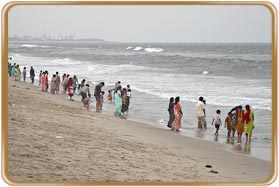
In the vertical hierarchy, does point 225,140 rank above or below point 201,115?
below

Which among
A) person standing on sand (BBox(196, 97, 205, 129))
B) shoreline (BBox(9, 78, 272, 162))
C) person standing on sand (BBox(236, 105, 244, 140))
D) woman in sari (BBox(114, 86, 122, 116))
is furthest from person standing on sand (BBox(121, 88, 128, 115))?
person standing on sand (BBox(236, 105, 244, 140))

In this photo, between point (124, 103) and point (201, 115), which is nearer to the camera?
point (201, 115)

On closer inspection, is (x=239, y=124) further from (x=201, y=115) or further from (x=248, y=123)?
(x=201, y=115)

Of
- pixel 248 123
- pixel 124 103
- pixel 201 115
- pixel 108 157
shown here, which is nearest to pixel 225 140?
pixel 248 123

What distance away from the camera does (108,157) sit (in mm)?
5816

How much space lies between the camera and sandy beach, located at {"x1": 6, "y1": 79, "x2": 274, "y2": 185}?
15.6ft

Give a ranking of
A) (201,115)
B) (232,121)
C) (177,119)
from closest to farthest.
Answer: (232,121), (177,119), (201,115)

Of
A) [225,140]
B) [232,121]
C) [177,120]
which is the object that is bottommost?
[225,140]

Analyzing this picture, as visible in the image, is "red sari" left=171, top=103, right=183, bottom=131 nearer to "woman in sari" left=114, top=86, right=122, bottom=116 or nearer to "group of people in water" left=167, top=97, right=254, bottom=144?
"group of people in water" left=167, top=97, right=254, bottom=144

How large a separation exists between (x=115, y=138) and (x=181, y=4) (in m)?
4.25

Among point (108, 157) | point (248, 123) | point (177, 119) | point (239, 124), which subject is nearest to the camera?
point (108, 157)

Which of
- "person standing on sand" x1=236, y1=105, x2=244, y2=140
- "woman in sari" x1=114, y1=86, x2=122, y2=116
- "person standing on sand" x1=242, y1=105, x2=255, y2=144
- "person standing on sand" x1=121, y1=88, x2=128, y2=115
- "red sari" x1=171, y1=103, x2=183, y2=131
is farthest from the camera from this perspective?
"person standing on sand" x1=121, y1=88, x2=128, y2=115

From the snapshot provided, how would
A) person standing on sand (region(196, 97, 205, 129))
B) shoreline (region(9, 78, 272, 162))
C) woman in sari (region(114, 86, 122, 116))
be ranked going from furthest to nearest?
woman in sari (region(114, 86, 122, 116)), person standing on sand (region(196, 97, 205, 129)), shoreline (region(9, 78, 272, 162))

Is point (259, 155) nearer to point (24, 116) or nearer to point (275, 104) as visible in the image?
point (275, 104)
